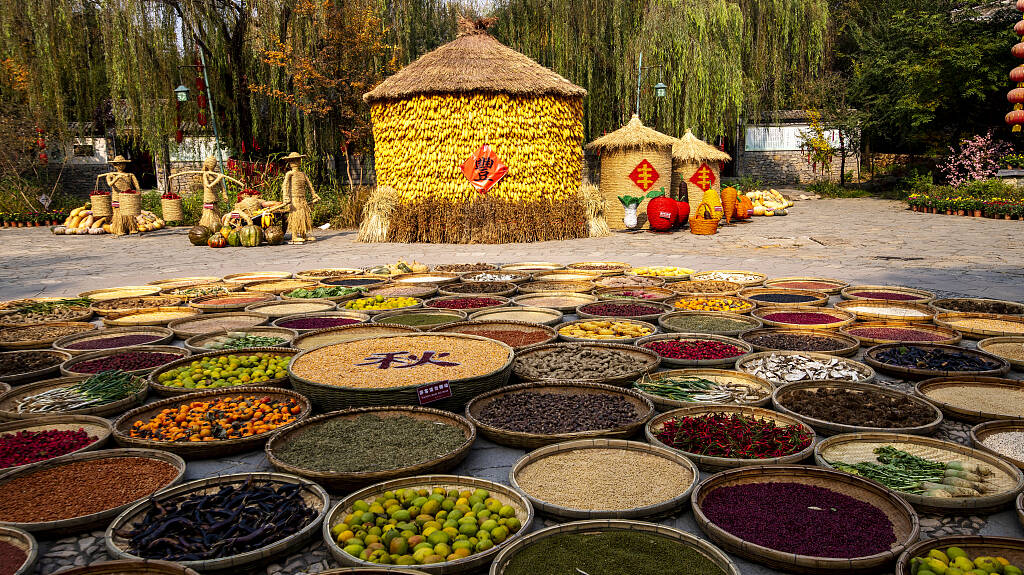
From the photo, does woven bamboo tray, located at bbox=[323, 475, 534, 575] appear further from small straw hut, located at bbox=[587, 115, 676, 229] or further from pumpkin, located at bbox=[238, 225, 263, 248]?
small straw hut, located at bbox=[587, 115, 676, 229]

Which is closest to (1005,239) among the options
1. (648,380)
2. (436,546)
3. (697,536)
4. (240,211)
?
(648,380)

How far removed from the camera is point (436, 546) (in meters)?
2.21

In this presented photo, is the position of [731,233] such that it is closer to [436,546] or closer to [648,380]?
[648,380]

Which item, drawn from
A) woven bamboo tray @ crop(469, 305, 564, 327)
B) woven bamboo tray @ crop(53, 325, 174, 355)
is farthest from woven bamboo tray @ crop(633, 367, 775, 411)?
woven bamboo tray @ crop(53, 325, 174, 355)

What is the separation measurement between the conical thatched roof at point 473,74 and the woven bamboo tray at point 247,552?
34.8 feet

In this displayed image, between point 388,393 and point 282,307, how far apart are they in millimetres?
3285

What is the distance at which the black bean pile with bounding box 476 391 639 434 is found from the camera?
3.32 m

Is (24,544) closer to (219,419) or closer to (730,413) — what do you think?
(219,419)

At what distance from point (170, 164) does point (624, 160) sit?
13.1 meters

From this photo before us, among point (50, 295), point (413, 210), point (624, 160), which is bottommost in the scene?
point (50, 295)

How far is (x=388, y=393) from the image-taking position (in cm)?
349

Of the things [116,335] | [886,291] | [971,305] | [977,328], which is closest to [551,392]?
[977,328]

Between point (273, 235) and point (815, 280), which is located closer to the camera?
point (815, 280)

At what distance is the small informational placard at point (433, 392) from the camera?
346 cm
